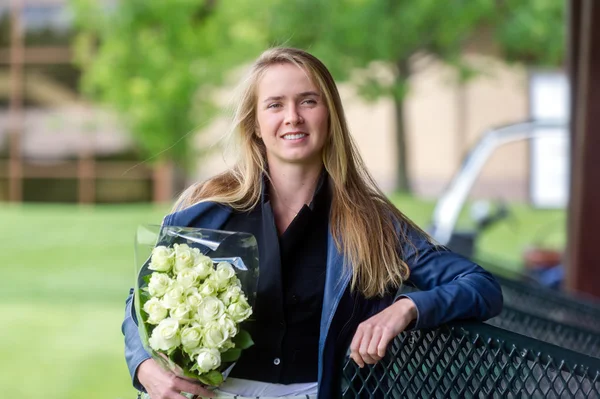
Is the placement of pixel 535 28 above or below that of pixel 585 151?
above

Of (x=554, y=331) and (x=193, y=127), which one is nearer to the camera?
(x=554, y=331)

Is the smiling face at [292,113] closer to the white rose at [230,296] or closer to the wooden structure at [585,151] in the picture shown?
the white rose at [230,296]

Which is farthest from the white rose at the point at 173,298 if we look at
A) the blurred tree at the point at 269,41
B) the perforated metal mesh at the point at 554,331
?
the blurred tree at the point at 269,41

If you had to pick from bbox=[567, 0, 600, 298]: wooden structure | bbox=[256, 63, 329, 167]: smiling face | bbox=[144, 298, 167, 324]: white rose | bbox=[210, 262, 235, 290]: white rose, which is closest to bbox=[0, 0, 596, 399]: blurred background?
bbox=[567, 0, 600, 298]: wooden structure

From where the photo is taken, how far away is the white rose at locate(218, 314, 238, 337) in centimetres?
215

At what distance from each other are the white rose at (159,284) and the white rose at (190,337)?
101mm

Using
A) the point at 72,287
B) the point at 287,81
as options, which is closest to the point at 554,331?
the point at 287,81

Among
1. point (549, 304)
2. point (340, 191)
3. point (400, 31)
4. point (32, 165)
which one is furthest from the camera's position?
point (32, 165)

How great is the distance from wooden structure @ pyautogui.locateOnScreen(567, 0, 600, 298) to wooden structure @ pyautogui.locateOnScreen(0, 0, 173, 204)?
17.1 meters

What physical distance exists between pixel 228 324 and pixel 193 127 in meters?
15.3

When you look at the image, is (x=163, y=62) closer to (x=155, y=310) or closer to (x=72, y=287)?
(x=72, y=287)

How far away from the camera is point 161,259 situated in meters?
2.19

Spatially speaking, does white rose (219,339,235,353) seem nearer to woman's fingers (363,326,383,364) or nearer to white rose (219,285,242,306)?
white rose (219,285,242,306)

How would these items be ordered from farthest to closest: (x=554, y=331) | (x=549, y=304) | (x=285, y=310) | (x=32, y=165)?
(x=32, y=165), (x=549, y=304), (x=554, y=331), (x=285, y=310)
